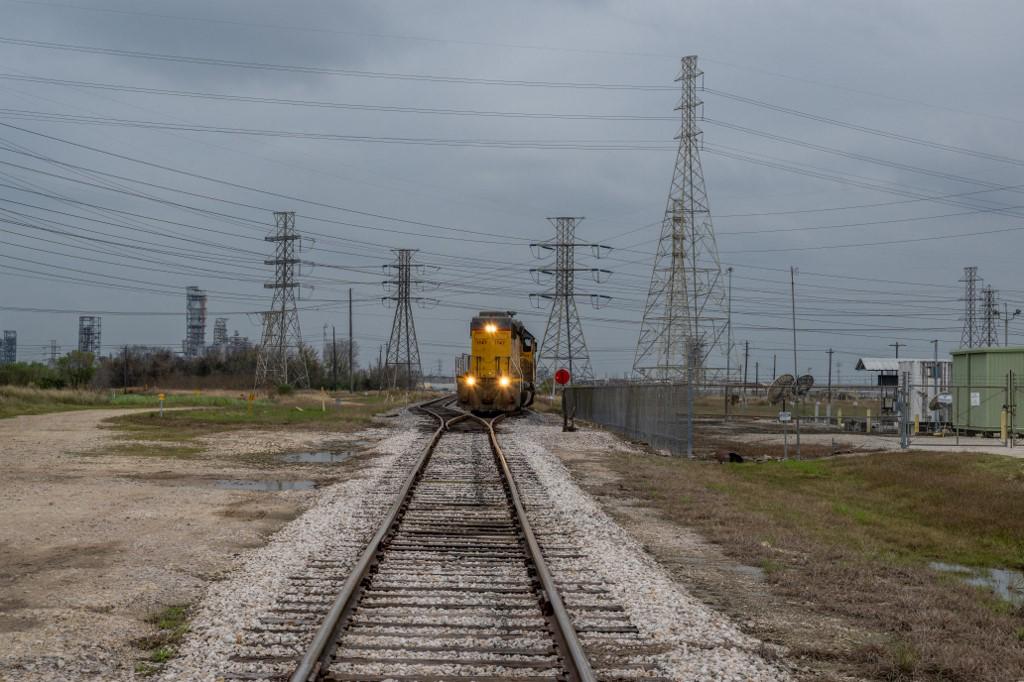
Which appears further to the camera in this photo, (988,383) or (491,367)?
(491,367)

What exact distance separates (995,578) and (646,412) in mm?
19713

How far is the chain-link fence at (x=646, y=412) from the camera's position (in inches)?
1079

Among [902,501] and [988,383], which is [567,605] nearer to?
[902,501]

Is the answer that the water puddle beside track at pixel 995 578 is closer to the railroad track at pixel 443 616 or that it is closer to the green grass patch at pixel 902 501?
the green grass patch at pixel 902 501

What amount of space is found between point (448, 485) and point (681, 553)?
663 cm

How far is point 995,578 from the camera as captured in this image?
12.1 m

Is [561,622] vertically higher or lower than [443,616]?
higher

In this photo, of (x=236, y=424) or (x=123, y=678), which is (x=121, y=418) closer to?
(x=236, y=424)

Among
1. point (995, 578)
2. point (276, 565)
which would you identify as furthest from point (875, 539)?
point (276, 565)

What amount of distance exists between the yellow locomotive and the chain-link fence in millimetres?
4001

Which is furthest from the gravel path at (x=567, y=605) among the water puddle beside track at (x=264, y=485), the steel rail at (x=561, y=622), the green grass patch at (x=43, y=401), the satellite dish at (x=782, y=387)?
the green grass patch at (x=43, y=401)

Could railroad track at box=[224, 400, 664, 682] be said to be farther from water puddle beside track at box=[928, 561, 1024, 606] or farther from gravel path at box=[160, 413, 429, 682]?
water puddle beside track at box=[928, 561, 1024, 606]

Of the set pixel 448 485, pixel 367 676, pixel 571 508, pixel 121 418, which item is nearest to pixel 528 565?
pixel 367 676

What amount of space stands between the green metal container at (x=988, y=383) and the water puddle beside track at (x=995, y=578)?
836 inches
